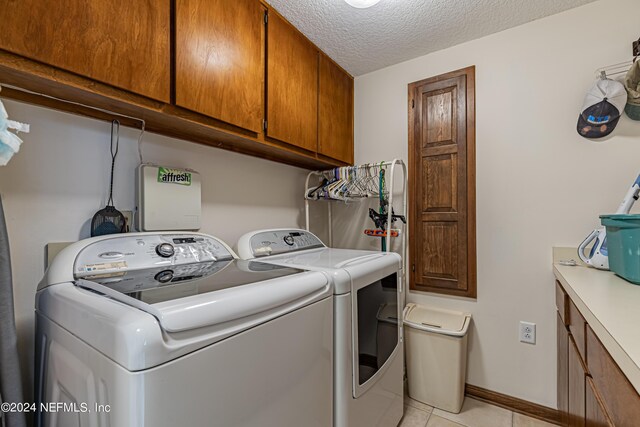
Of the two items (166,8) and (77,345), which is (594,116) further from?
(77,345)

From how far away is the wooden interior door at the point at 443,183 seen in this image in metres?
1.86

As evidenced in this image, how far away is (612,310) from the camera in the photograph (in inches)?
30.0

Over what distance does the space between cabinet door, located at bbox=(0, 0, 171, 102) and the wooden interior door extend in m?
1.64

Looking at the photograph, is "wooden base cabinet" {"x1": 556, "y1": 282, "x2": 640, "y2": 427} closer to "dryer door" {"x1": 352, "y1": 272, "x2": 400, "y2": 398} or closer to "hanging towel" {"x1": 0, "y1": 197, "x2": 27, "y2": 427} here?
"dryer door" {"x1": 352, "y1": 272, "x2": 400, "y2": 398}

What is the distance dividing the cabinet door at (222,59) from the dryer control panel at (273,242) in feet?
1.86

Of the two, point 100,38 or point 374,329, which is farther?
point 374,329

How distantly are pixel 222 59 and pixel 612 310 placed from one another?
1631 mm

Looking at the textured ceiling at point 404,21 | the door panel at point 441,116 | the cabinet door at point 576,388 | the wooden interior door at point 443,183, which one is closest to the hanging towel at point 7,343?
the textured ceiling at point 404,21

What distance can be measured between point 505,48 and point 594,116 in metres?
0.66

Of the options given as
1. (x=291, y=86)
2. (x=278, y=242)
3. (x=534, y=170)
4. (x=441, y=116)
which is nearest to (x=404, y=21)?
(x=441, y=116)

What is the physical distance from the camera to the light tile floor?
1601 mm

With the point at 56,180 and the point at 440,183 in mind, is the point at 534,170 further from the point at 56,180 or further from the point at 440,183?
the point at 56,180

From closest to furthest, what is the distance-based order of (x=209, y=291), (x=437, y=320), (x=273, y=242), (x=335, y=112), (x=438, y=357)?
(x=209, y=291)
(x=273, y=242)
(x=438, y=357)
(x=437, y=320)
(x=335, y=112)

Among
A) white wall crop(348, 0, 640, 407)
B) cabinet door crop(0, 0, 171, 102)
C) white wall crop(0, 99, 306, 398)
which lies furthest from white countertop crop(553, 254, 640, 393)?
white wall crop(0, 99, 306, 398)
